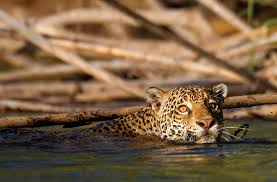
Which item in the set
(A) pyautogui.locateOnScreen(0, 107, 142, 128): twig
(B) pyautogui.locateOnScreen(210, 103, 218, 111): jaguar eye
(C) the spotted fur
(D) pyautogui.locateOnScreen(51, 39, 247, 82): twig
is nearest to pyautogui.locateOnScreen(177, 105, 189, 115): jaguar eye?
(C) the spotted fur

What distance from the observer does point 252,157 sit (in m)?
9.42

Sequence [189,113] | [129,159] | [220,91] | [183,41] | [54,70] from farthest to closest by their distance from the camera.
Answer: [54,70]
[183,41]
[220,91]
[189,113]
[129,159]

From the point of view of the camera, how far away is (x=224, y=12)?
13.7 metres

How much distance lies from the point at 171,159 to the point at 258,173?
1248mm

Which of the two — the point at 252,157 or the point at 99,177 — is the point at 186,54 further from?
the point at 99,177

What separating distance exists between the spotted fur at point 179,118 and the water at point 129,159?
0.52 ft

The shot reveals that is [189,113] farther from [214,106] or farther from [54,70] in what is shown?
[54,70]

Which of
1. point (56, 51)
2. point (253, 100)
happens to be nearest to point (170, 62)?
point (56, 51)

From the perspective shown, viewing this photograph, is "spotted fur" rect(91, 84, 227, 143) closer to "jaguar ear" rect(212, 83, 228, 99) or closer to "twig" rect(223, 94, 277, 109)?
"jaguar ear" rect(212, 83, 228, 99)

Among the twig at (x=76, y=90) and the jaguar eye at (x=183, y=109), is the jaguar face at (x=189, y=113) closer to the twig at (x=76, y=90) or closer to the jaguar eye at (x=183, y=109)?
the jaguar eye at (x=183, y=109)

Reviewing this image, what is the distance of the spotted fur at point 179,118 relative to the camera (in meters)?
10.1

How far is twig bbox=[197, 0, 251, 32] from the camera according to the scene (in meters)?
13.2

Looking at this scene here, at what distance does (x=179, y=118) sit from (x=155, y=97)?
62 centimetres

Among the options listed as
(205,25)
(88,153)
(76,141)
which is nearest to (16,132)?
(76,141)
